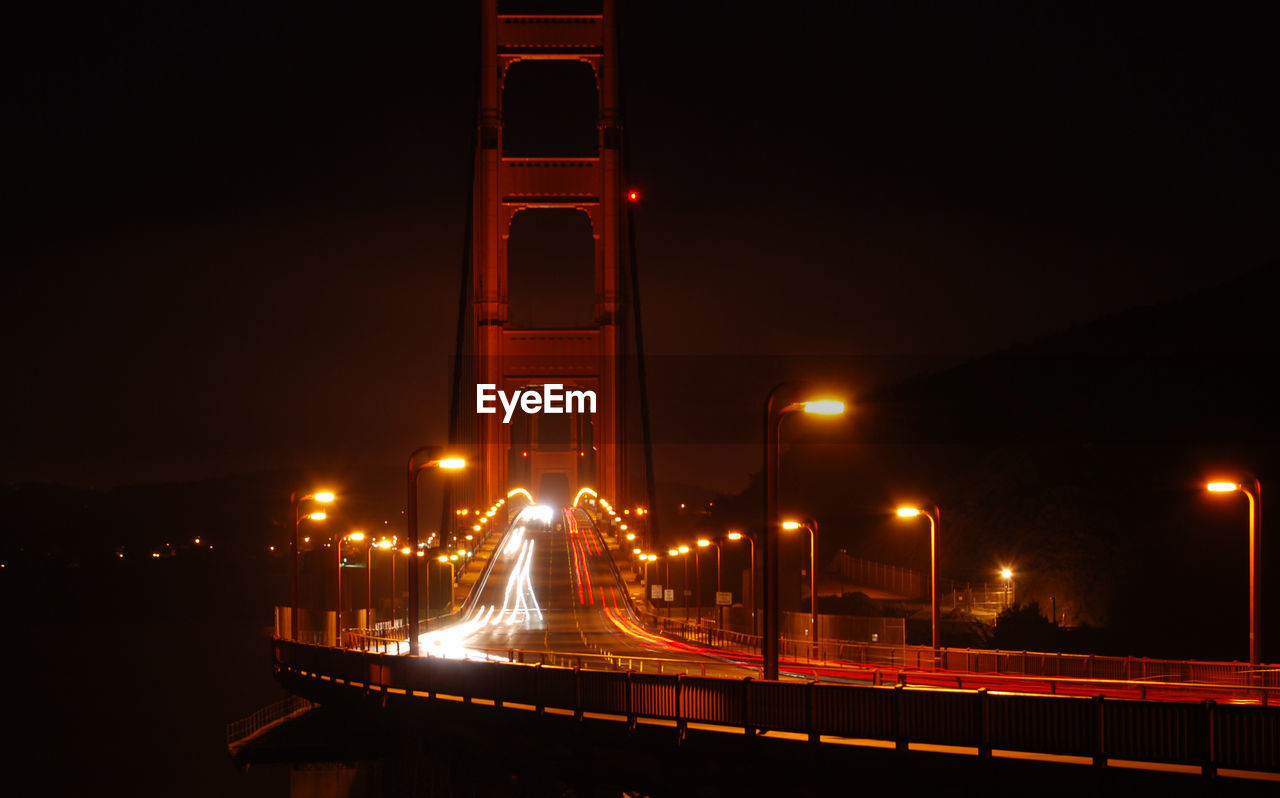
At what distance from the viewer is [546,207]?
96.1m

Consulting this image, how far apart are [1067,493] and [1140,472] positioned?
4.62 m

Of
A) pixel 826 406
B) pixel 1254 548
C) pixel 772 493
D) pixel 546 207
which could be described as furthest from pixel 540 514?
pixel 826 406

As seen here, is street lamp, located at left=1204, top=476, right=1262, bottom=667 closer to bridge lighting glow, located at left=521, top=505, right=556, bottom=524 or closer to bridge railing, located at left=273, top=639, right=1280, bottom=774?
bridge railing, located at left=273, top=639, right=1280, bottom=774

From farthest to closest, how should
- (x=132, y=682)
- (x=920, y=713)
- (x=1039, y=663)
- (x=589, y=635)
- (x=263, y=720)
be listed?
(x=132, y=682) < (x=263, y=720) < (x=589, y=635) < (x=1039, y=663) < (x=920, y=713)

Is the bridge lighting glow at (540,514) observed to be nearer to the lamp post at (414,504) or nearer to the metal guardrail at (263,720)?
the metal guardrail at (263,720)

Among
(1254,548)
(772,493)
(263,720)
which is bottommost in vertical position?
(263,720)

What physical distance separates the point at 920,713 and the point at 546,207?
A: 264ft

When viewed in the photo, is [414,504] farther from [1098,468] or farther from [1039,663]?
[1098,468]

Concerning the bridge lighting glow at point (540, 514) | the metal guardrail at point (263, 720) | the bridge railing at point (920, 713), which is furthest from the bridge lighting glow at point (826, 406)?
the bridge lighting glow at point (540, 514)

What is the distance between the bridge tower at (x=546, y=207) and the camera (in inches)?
3679

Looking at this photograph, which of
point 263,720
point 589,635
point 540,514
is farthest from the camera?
point 540,514

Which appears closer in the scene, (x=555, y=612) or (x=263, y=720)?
(x=263, y=720)

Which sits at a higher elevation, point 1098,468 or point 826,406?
point 1098,468

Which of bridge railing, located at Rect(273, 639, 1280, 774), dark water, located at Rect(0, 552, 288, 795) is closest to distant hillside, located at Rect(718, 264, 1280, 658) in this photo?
bridge railing, located at Rect(273, 639, 1280, 774)
